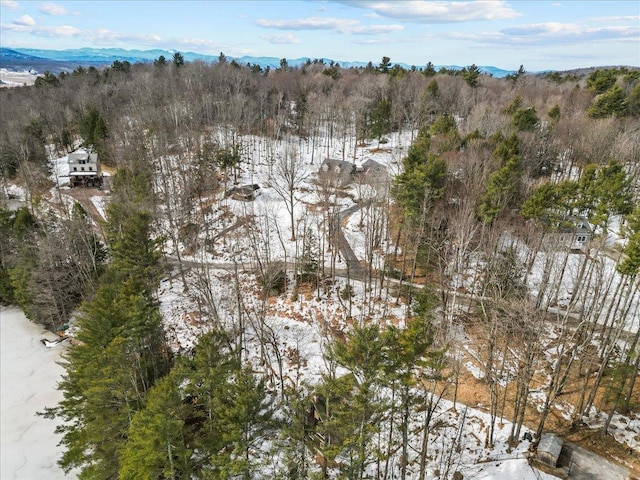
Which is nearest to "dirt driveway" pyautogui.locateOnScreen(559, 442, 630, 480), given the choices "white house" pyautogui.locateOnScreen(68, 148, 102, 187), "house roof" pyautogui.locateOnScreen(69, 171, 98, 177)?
"white house" pyautogui.locateOnScreen(68, 148, 102, 187)

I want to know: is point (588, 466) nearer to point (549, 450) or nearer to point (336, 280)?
point (549, 450)

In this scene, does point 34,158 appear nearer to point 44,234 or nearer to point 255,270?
point 44,234

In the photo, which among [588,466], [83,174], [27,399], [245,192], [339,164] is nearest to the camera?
[588,466]

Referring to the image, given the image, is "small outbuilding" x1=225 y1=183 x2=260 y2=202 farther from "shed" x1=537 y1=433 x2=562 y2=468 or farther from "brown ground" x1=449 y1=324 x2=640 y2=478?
"shed" x1=537 y1=433 x2=562 y2=468

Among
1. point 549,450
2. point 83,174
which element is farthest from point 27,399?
point 83,174

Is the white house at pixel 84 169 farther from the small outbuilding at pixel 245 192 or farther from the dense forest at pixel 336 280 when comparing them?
the small outbuilding at pixel 245 192

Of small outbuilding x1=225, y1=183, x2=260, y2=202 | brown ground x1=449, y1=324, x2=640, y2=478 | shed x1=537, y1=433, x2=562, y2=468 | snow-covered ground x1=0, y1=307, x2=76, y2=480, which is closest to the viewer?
shed x1=537, y1=433, x2=562, y2=468

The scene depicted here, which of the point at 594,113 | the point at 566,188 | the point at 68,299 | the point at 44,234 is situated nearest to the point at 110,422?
the point at 68,299
